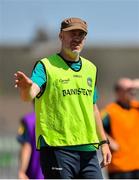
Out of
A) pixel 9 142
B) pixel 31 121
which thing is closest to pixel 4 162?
pixel 9 142

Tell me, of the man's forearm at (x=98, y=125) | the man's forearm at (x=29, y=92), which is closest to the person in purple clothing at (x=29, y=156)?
the man's forearm at (x=98, y=125)

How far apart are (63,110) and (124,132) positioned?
4.12 meters

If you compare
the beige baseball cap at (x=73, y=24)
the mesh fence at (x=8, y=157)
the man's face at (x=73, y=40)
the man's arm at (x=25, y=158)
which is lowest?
the mesh fence at (x=8, y=157)

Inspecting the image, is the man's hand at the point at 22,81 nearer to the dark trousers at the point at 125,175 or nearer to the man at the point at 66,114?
the man at the point at 66,114

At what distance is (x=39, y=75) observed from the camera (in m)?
5.37

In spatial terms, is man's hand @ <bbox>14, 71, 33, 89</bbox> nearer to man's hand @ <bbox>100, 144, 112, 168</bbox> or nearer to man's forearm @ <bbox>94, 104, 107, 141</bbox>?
man's forearm @ <bbox>94, 104, 107, 141</bbox>

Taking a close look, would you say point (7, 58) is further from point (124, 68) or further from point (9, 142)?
point (9, 142)

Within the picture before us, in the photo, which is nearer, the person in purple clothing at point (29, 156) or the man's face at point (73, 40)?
the man's face at point (73, 40)

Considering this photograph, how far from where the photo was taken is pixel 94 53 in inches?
1135

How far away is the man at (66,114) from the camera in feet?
17.8

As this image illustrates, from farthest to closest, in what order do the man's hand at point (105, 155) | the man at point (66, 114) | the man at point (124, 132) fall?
the man at point (124, 132)
the man's hand at point (105, 155)
the man at point (66, 114)

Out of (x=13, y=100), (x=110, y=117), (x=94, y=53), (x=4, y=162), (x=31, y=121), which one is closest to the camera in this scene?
(x=31, y=121)

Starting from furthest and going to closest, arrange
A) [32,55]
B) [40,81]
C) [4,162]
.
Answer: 1. [32,55]
2. [4,162]
3. [40,81]

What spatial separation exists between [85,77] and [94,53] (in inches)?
917
